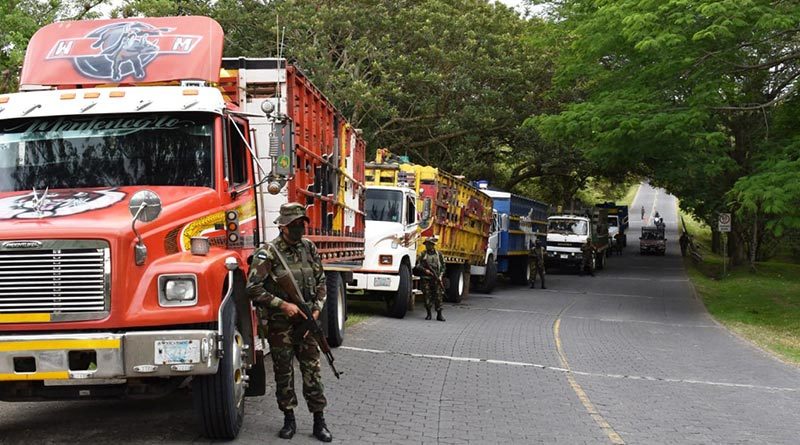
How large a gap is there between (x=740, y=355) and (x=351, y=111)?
1571 centimetres

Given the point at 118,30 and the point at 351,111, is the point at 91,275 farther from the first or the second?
the point at 351,111

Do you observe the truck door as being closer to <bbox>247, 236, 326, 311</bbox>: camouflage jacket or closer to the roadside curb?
<bbox>247, 236, 326, 311</bbox>: camouflage jacket

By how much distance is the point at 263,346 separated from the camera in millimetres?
6914

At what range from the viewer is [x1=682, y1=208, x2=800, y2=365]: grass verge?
15289mm

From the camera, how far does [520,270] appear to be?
93.3 feet

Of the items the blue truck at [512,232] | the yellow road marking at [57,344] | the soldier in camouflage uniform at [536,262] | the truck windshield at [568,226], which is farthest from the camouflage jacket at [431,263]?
the truck windshield at [568,226]

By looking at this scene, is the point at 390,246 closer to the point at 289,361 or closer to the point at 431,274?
the point at 431,274

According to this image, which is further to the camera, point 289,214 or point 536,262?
point 536,262

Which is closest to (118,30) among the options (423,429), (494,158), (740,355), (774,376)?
(423,429)

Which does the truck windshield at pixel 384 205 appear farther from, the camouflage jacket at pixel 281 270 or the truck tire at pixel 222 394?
the truck tire at pixel 222 394

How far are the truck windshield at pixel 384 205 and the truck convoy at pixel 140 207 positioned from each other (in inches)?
255

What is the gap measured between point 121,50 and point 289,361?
10.9 feet

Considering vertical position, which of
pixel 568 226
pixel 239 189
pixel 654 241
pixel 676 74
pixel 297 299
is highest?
pixel 676 74

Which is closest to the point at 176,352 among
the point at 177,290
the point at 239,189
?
the point at 177,290
